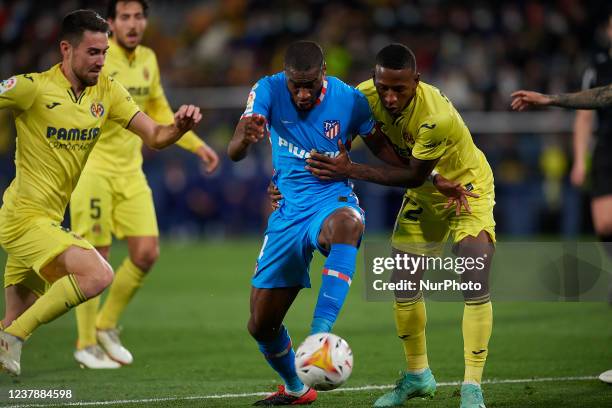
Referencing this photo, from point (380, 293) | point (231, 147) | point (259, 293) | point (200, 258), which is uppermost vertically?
point (231, 147)

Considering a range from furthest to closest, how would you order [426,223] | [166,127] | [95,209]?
[95,209]
[166,127]
[426,223]

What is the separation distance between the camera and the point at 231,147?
6285 mm

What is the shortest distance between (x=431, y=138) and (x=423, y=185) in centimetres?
60

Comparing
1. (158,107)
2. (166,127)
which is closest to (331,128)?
(166,127)

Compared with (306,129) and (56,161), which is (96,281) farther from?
(306,129)

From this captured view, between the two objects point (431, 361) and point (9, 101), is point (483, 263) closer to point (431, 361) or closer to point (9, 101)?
point (431, 361)

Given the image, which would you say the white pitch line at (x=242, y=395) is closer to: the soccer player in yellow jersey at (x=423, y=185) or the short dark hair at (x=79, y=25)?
the soccer player in yellow jersey at (x=423, y=185)

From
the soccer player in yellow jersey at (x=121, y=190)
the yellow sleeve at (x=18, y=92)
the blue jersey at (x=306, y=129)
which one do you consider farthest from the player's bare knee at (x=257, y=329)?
the soccer player in yellow jersey at (x=121, y=190)

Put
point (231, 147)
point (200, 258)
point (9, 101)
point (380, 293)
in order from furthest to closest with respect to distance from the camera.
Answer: point (200, 258) < point (380, 293) < point (9, 101) < point (231, 147)

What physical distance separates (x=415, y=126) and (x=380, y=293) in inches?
126

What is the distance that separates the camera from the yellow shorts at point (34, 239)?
22.4 feet

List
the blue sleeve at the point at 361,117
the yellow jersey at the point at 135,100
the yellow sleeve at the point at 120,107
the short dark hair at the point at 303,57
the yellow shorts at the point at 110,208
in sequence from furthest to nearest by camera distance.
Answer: the yellow jersey at the point at 135,100, the yellow shorts at the point at 110,208, the yellow sleeve at the point at 120,107, the blue sleeve at the point at 361,117, the short dark hair at the point at 303,57

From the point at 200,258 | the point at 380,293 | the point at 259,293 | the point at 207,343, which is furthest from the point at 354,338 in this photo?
the point at 200,258

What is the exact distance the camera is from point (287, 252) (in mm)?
6477
